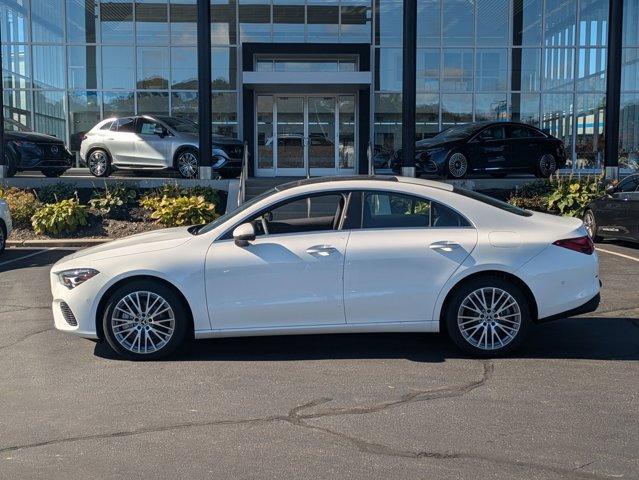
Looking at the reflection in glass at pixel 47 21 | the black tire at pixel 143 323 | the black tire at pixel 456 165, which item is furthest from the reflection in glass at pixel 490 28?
the black tire at pixel 143 323

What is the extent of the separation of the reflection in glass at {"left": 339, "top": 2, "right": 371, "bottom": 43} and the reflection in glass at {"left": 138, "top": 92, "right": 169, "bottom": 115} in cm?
641

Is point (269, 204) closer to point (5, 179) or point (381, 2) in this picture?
point (5, 179)

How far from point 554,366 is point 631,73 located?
22.1 metres

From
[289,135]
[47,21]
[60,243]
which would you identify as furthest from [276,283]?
[47,21]

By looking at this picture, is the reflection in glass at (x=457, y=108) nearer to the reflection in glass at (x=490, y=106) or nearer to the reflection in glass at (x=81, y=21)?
the reflection in glass at (x=490, y=106)

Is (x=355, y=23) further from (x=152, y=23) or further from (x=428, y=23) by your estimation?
(x=152, y=23)

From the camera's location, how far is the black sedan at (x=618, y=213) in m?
12.4

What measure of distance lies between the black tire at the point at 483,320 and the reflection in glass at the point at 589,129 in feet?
65.9

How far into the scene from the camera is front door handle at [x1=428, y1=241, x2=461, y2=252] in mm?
5730

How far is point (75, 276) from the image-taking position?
5.82m

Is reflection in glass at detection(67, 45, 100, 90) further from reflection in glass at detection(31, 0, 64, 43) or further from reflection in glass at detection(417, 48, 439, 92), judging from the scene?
reflection in glass at detection(417, 48, 439, 92)

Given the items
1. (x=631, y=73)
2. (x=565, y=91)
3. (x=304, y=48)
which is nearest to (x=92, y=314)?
(x=304, y=48)

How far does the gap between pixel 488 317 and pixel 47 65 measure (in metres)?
22.1

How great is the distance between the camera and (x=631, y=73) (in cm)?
2447
